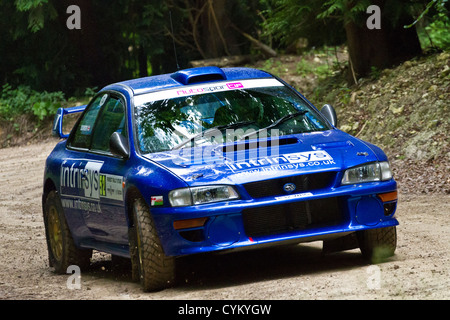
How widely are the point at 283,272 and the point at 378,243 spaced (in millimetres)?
750

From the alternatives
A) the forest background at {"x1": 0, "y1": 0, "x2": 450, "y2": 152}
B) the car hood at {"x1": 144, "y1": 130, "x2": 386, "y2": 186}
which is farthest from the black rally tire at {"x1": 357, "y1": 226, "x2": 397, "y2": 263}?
the forest background at {"x1": 0, "y1": 0, "x2": 450, "y2": 152}

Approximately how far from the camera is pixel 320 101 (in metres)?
17.0

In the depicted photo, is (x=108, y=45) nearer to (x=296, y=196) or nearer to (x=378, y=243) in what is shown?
(x=378, y=243)

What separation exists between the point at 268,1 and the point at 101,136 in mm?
13141

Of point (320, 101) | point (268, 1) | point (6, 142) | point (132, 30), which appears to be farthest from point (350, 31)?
point (6, 142)

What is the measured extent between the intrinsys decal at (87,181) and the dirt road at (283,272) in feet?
2.40

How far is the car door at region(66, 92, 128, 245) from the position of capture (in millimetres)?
7877

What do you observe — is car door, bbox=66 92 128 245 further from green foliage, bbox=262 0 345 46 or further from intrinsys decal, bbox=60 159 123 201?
green foliage, bbox=262 0 345 46

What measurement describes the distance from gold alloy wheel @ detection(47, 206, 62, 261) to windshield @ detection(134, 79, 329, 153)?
1687 mm

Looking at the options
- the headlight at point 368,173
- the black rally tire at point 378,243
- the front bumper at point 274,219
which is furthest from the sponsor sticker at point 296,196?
the black rally tire at point 378,243

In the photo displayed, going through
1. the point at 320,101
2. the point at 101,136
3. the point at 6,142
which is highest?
the point at 101,136

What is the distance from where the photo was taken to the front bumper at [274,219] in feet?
22.9

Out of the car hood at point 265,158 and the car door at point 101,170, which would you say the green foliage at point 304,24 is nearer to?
the car door at point 101,170

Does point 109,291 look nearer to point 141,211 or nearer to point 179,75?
point 141,211
